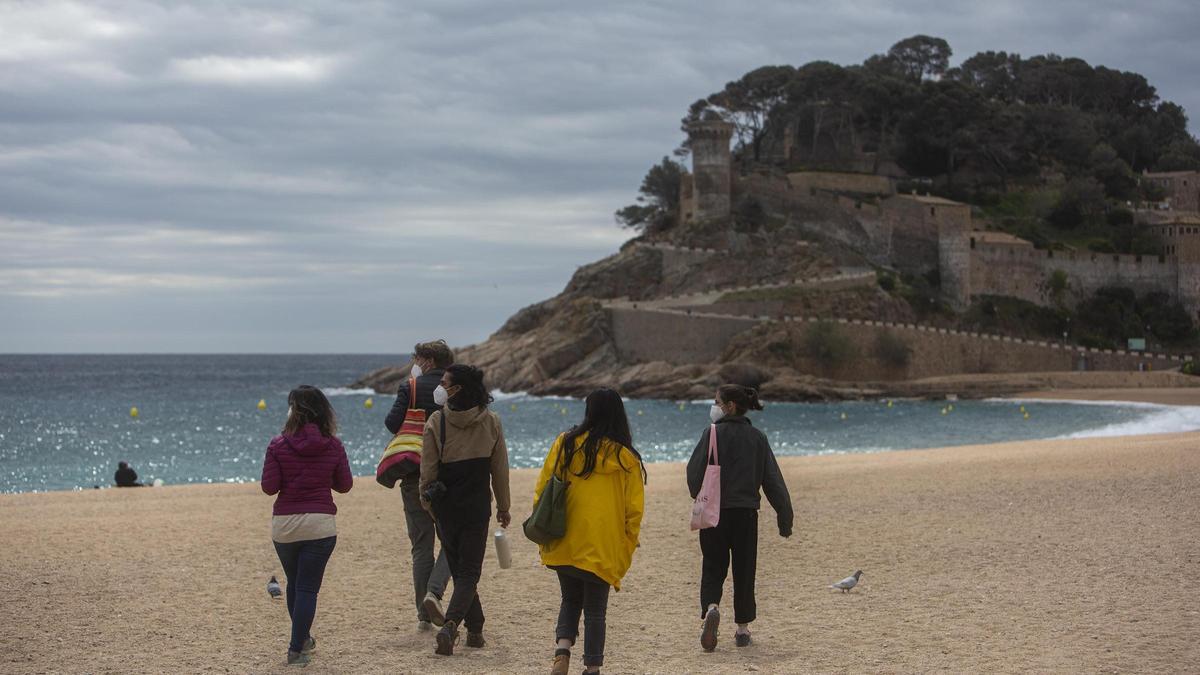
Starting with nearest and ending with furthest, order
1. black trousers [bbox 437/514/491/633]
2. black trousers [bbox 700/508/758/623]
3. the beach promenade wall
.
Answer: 1. black trousers [bbox 437/514/491/633]
2. black trousers [bbox 700/508/758/623]
3. the beach promenade wall

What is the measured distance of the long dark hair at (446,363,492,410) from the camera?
7902 millimetres

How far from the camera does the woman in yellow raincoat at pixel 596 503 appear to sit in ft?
23.3

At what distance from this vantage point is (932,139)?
259 feet

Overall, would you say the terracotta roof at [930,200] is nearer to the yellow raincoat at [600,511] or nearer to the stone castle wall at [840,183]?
the stone castle wall at [840,183]

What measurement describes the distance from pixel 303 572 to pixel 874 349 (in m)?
55.6

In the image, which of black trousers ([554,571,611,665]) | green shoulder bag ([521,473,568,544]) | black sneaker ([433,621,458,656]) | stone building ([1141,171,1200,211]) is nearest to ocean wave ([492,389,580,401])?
stone building ([1141,171,1200,211])

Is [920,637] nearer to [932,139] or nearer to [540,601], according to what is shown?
[540,601]

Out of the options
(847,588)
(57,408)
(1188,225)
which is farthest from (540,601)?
(1188,225)

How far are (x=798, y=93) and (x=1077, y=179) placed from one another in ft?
57.0

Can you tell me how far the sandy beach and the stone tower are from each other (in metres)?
55.3

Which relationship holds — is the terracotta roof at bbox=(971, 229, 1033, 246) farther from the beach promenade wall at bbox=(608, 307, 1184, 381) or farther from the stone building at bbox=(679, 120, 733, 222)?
the stone building at bbox=(679, 120, 733, 222)

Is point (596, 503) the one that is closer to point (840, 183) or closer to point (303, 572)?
point (303, 572)

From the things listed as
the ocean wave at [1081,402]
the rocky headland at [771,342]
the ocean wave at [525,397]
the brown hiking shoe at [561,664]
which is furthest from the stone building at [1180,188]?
the brown hiking shoe at [561,664]

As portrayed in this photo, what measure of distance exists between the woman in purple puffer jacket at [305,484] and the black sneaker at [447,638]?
82cm
